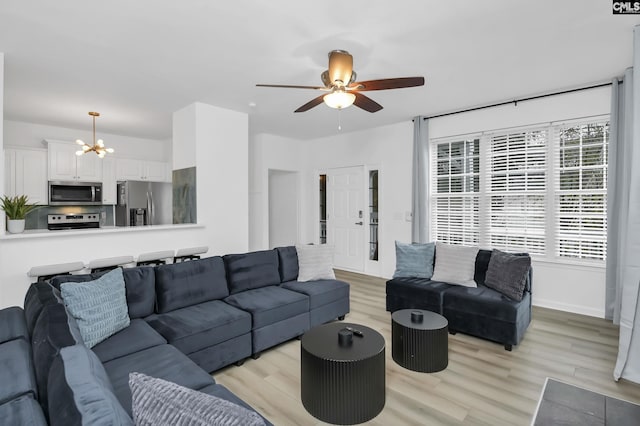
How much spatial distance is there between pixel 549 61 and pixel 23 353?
4.87m

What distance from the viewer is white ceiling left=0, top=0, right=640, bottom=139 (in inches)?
97.3

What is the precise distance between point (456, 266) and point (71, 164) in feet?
21.5

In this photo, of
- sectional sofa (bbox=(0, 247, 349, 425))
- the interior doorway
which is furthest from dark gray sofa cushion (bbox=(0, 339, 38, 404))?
the interior doorway

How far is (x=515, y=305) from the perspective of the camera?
3094 millimetres

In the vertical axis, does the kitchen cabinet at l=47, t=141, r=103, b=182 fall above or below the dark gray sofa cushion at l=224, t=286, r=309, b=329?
above

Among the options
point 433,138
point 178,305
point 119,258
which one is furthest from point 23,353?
point 433,138

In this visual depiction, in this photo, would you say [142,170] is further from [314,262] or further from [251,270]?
[314,262]

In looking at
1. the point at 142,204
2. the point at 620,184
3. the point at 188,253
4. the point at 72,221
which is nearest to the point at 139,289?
the point at 188,253

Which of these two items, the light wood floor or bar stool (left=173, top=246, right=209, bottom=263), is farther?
bar stool (left=173, top=246, right=209, bottom=263)

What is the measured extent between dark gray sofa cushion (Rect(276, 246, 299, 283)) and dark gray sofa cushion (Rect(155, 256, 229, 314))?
29.4 inches

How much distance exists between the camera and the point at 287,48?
303 centimetres

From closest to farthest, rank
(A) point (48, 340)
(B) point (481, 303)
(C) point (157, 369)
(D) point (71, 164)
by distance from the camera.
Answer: (A) point (48, 340) → (C) point (157, 369) → (B) point (481, 303) → (D) point (71, 164)

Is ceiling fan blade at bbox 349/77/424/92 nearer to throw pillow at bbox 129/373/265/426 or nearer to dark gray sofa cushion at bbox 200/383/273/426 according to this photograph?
dark gray sofa cushion at bbox 200/383/273/426

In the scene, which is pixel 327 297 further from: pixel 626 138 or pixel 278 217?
pixel 278 217
